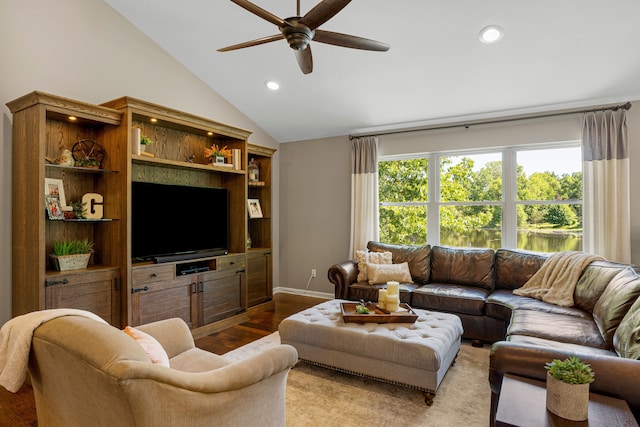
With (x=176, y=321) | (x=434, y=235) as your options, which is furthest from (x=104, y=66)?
(x=434, y=235)

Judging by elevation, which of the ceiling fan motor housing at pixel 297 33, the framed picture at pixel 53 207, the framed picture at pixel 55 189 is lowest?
the framed picture at pixel 53 207

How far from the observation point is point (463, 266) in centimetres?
416

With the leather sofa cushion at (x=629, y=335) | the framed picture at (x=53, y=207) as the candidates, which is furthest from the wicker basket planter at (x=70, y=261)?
the leather sofa cushion at (x=629, y=335)

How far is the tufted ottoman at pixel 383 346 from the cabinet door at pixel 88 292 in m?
1.54

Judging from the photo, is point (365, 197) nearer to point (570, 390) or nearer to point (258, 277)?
point (258, 277)

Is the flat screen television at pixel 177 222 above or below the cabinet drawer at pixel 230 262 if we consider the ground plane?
above

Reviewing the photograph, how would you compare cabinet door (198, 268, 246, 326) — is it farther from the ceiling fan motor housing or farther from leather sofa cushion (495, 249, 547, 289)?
leather sofa cushion (495, 249, 547, 289)

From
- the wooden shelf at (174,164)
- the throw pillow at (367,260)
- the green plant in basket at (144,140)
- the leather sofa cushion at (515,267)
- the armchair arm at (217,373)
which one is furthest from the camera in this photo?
the throw pillow at (367,260)

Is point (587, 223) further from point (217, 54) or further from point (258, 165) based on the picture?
point (217, 54)

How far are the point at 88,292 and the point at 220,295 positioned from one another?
1358 mm

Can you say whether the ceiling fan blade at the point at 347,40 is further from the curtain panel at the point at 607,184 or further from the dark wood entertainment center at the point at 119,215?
the curtain panel at the point at 607,184

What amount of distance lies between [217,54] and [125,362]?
3.77m

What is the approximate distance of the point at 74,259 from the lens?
304 cm

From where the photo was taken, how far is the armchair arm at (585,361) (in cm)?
154
